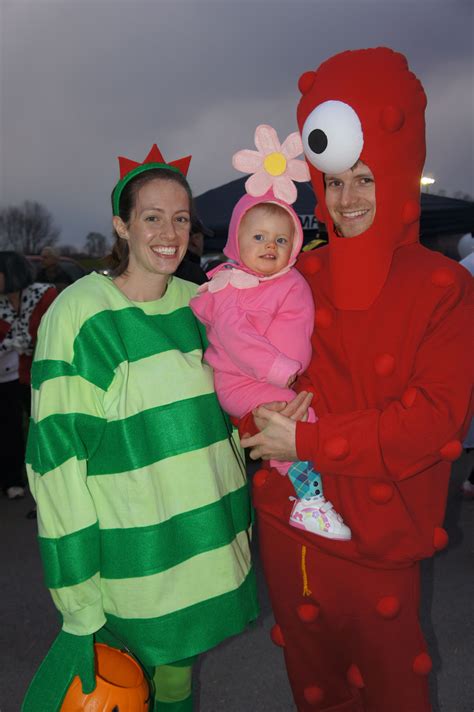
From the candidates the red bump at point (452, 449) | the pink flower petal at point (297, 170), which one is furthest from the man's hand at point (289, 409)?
the pink flower petal at point (297, 170)

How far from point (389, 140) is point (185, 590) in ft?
4.49

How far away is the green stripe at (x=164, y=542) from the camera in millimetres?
2018

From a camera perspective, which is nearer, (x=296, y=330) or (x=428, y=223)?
(x=296, y=330)

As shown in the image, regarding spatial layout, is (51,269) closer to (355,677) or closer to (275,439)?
(275,439)

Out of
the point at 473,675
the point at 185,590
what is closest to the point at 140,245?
the point at 185,590

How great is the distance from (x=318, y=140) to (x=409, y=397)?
70cm

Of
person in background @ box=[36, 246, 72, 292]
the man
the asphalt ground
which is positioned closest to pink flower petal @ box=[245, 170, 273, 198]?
the man

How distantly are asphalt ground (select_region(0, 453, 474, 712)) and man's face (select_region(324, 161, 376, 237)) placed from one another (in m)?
2.10

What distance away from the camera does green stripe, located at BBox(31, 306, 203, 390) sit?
6.40 ft

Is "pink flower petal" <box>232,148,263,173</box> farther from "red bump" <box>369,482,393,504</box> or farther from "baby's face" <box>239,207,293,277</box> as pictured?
"red bump" <box>369,482,393,504</box>

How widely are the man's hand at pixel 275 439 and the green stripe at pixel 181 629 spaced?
51cm

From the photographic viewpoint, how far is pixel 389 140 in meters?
1.83

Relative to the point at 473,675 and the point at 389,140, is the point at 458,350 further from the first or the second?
the point at 473,675

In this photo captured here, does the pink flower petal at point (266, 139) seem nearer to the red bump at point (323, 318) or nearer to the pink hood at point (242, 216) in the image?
the pink hood at point (242, 216)
